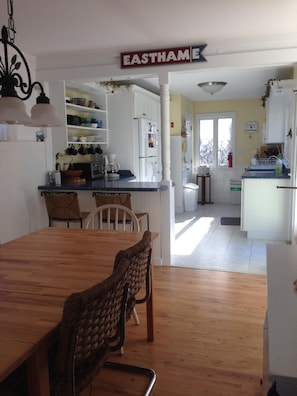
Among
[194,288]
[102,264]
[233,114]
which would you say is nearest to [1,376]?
[102,264]

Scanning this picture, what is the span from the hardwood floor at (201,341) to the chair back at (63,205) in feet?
3.60

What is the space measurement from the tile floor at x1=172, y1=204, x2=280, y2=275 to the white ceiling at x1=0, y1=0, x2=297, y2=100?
2094 millimetres

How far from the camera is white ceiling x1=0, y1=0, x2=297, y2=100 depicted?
8.43 ft

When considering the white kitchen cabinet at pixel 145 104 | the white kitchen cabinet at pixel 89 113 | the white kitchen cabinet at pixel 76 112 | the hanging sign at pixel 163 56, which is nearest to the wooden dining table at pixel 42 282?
the white kitchen cabinet at pixel 76 112

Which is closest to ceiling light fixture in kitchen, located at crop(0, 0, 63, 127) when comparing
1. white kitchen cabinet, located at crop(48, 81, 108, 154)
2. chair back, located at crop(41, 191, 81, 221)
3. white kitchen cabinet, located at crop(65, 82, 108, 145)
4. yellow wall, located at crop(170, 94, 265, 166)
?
chair back, located at crop(41, 191, 81, 221)

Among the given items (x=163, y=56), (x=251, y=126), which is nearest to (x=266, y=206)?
(x=163, y=56)

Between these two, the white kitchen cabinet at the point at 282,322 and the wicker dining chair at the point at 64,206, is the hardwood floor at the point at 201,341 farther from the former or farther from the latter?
the wicker dining chair at the point at 64,206

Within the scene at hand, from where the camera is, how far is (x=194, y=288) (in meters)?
3.31

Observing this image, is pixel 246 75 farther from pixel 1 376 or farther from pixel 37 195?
pixel 1 376

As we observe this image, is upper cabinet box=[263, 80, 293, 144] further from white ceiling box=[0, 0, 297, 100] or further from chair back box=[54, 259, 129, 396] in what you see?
chair back box=[54, 259, 129, 396]

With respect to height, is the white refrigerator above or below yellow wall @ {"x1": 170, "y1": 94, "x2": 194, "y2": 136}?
below

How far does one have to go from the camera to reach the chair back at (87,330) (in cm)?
117

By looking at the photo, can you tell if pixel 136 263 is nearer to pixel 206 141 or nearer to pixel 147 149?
pixel 147 149

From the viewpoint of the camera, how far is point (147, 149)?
19.4 feet
